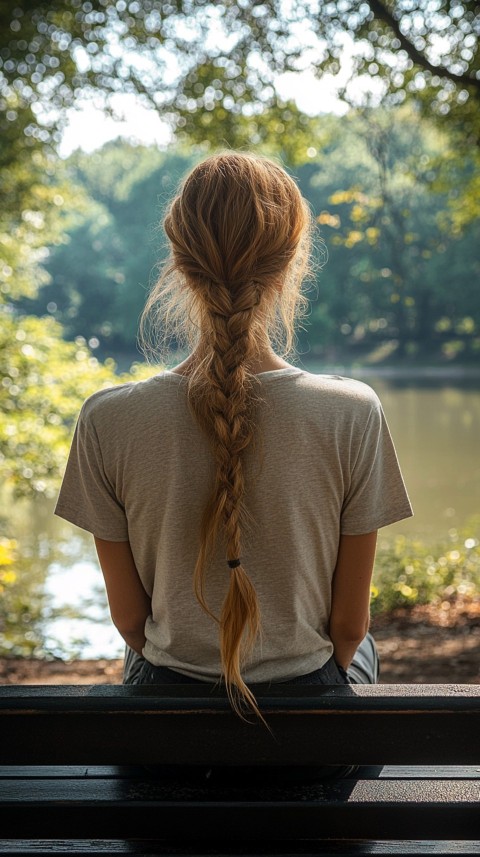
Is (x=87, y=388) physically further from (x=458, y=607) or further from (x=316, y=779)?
(x=316, y=779)

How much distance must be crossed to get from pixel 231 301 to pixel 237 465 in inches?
10.7

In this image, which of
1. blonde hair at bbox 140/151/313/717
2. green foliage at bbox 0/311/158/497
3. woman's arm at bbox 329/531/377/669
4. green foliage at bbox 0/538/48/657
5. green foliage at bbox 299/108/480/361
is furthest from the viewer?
green foliage at bbox 299/108/480/361

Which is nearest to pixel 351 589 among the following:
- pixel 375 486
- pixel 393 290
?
pixel 375 486

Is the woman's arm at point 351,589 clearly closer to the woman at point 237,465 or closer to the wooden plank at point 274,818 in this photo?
the woman at point 237,465

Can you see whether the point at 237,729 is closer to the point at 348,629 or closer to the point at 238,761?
the point at 238,761

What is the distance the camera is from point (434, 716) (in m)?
1.36

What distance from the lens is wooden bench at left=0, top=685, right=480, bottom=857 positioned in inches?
53.5

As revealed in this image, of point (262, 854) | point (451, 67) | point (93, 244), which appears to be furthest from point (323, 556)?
point (93, 244)

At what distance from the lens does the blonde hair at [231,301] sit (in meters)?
1.46

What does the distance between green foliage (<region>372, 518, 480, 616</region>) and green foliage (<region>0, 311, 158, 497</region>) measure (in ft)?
8.82

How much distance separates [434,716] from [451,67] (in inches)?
220

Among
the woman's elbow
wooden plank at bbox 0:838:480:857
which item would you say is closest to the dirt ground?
the woman's elbow

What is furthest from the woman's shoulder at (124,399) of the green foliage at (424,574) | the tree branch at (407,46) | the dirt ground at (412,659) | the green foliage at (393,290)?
the green foliage at (393,290)

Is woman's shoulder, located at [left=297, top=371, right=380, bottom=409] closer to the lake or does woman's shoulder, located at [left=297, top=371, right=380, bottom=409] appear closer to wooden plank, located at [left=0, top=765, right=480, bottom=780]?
wooden plank, located at [left=0, top=765, right=480, bottom=780]
